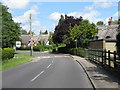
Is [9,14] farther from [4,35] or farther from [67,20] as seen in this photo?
[67,20]

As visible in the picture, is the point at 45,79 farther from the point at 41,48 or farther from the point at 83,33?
the point at 41,48

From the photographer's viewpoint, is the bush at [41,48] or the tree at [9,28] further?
the bush at [41,48]

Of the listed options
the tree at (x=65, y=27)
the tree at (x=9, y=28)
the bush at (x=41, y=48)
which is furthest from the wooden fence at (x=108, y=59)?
the bush at (x=41, y=48)

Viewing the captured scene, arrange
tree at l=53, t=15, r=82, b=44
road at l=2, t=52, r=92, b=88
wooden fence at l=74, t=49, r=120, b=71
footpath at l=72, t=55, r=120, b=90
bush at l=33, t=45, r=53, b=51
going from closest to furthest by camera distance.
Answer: footpath at l=72, t=55, r=120, b=90, road at l=2, t=52, r=92, b=88, wooden fence at l=74, t=49, r=120, b=71, tree at l=53, t=15, r=82, b=44, bush at l=33, t=45, r=53, b=51

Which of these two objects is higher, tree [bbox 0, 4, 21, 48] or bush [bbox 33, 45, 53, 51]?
tree [bbox 0, 4, 21, 48]

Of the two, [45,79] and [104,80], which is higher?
[104,80]

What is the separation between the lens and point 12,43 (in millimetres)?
49781

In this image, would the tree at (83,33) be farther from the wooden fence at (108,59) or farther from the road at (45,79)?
the road at (45,79)

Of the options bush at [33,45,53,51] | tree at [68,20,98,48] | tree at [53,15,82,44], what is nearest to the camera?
tree at [68,20,98,48]

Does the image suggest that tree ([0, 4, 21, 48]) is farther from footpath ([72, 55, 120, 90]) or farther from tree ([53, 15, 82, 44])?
footpath ([72, 55, 120, 90])

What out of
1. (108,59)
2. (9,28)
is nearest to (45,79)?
(108,59)

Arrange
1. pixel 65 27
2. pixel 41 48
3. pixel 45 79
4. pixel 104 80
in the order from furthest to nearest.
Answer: pixel 41 48 → pixel 65 27 → pixel 45 79 → pixel 104 80

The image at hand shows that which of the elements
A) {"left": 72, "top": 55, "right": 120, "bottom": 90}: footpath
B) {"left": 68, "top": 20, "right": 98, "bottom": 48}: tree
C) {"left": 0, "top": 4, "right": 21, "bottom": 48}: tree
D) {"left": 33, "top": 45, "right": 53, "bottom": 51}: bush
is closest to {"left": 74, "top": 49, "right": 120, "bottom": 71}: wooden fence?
{"left": 72, "top": 55, "right": 120, "bottom": 90}: footpath

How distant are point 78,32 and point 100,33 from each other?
15979mm
